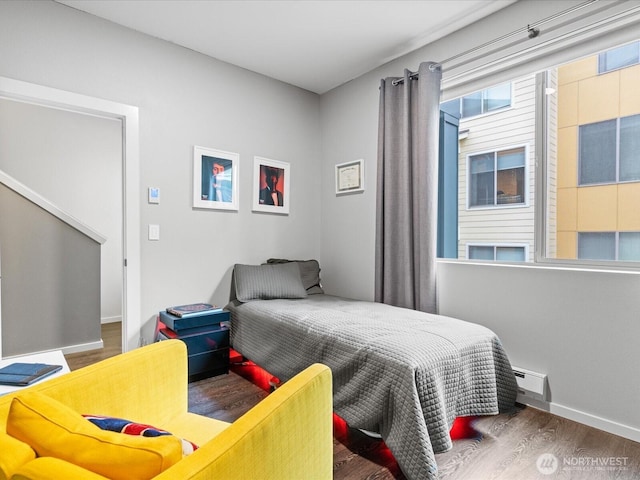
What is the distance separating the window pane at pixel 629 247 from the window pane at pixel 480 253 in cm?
77

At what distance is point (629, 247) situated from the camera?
205 centimetres

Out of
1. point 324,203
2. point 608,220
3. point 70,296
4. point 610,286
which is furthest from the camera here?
point 324,203

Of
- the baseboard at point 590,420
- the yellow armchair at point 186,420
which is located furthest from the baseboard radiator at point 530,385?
the yellow armchair at point 186,420

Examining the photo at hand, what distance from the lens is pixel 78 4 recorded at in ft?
8.02

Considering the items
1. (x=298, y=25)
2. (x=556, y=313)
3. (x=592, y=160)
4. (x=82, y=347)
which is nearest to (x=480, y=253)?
(x=556, y=313)

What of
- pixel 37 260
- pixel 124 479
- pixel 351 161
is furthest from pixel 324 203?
pixel 124 479

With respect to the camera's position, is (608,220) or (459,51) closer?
(608,220)

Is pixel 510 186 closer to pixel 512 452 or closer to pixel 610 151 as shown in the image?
pixel 610 151

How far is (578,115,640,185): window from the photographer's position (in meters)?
2.06

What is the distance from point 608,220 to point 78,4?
366cm

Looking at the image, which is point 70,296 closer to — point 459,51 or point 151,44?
point 151,44

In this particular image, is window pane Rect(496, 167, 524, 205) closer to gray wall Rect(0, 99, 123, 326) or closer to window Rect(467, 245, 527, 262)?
window Rect(467, 245, 527, 262)

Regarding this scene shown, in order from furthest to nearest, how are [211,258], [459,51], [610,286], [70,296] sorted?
[70,296]
[211,258]
[459,51]
[610,286]

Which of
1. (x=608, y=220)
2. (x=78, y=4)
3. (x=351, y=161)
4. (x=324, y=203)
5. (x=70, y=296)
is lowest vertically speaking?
(x=70, y=296)
